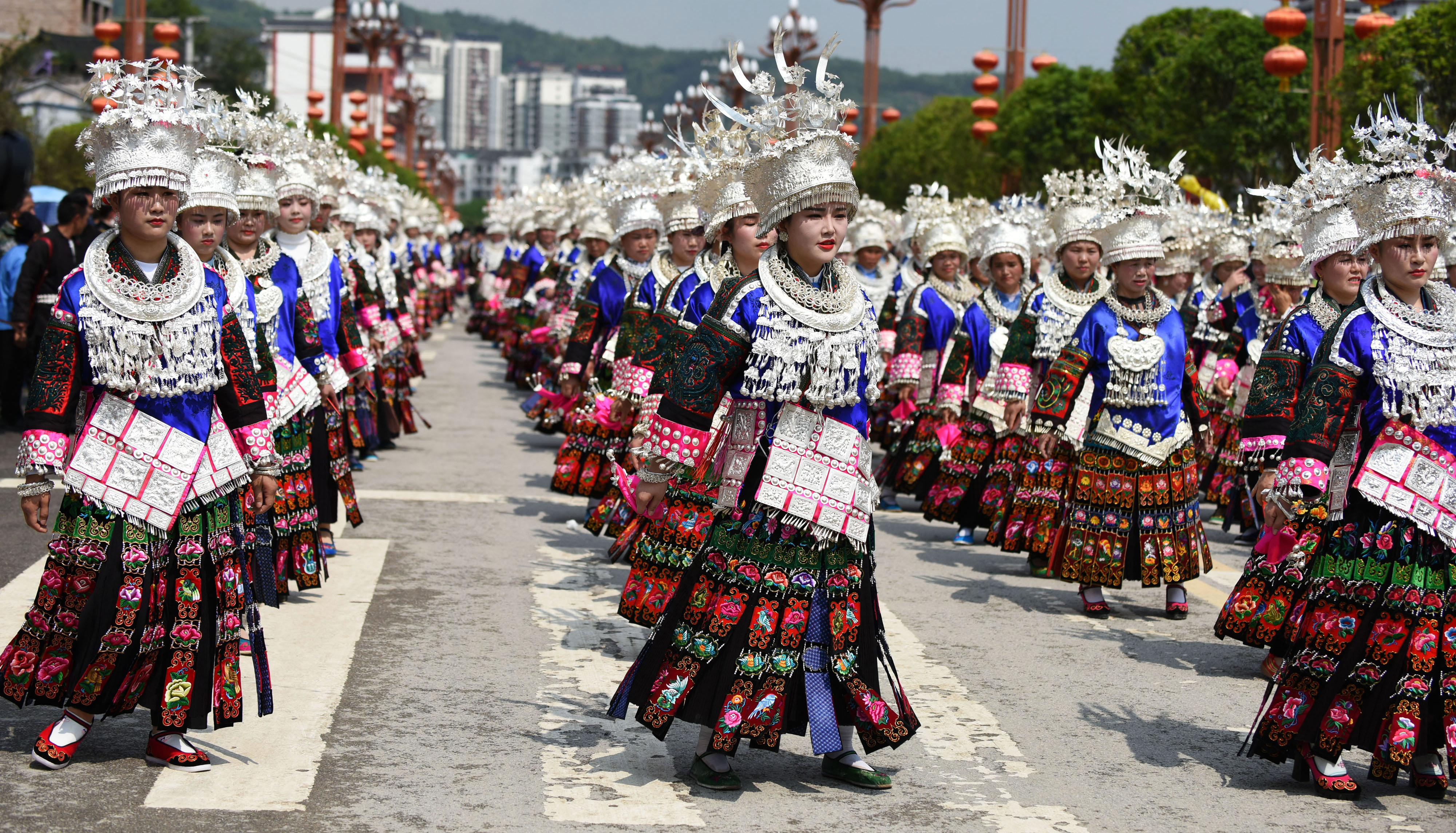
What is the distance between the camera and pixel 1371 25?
21844 millimetres

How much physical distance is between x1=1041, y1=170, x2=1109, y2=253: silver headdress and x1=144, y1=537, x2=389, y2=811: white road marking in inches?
171

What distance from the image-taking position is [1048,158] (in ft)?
127

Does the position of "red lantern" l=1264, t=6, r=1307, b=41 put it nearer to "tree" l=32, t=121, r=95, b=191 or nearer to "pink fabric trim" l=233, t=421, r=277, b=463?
"pink fabric trim" l=233, t=421, r=277, b=463

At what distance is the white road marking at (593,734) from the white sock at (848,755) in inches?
20.5

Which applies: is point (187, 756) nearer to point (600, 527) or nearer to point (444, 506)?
point (600, 527)

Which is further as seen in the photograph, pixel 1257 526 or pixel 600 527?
pixel 1257 526

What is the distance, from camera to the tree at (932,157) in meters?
43.2

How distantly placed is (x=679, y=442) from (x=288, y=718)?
1891mm

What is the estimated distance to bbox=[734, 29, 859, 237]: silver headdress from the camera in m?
5.38

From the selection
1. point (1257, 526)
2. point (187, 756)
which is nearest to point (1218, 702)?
point (187, 756)

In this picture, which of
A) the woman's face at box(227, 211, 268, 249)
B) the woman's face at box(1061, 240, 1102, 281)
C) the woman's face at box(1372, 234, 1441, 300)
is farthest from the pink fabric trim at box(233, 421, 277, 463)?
the woman's face at box(1061, 240, 1102, 281)

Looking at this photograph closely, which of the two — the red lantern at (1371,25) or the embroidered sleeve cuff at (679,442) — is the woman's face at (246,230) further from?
the red lantern at (1371,25)

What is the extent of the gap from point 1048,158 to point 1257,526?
2846 cm

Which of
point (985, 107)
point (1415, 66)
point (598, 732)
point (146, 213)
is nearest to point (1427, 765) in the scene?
point (598, 732)
